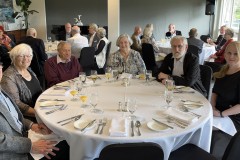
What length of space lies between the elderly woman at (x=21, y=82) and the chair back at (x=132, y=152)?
142 cm

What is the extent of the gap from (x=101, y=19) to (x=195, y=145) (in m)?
8.45

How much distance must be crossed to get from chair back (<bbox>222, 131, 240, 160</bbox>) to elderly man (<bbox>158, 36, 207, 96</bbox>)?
1.34m

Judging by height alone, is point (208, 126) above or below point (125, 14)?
below

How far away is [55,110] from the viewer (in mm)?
2248

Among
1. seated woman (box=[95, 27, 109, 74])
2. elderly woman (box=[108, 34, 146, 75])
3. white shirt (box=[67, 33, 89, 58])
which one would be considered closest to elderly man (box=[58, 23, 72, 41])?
seated woman (box=[95, 27, 109, 74])

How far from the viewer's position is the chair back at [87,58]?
17.1ft

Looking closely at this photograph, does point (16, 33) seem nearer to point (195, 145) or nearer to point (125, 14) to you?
point (125, 14)

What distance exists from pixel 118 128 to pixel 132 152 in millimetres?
484

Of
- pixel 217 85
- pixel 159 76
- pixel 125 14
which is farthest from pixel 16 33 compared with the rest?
pixel 217 85

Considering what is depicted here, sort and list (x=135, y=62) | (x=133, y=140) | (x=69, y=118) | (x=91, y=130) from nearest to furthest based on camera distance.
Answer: (x=133, y=140) → (x=91, y=130) → (x=69, y=118) → (x=135, y=62)

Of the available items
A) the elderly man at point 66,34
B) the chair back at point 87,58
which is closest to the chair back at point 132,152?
the chair back at point 87,58

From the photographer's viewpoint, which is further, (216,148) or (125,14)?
(125,14)

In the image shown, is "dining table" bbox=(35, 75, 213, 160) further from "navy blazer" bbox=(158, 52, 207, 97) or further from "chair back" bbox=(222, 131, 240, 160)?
"chair back" bbox=(222, 131, 240, 160)

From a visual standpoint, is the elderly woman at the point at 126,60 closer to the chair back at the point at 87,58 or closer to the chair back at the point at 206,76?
the chair back at the point at 206,76
